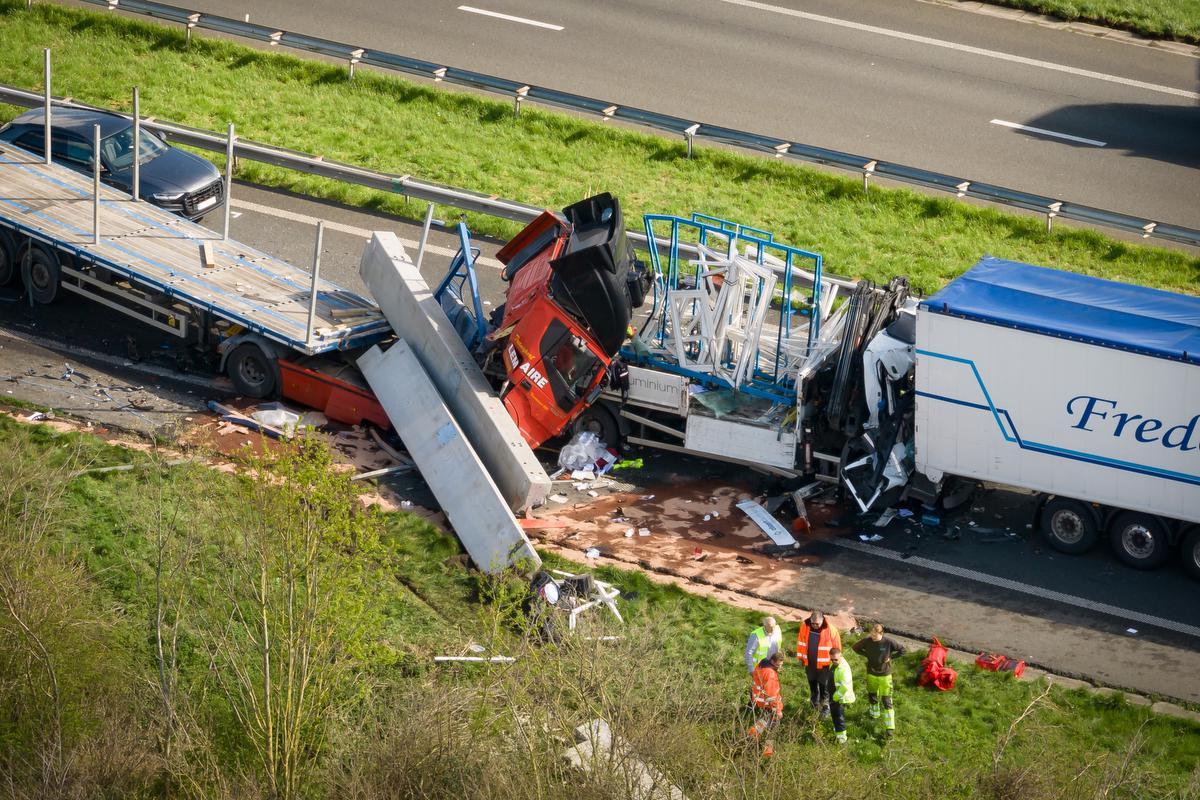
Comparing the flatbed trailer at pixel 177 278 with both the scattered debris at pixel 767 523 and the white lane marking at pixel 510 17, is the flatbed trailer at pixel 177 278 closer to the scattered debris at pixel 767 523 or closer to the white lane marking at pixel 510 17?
the scattered debris at pixel 767 523

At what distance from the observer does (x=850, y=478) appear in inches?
616

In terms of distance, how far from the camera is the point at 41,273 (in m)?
18.5

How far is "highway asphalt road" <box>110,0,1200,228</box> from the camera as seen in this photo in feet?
74.1

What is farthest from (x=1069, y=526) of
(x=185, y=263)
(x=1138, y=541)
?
(x=185, y=263)

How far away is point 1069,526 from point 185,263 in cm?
1128

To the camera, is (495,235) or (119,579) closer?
(119,579)

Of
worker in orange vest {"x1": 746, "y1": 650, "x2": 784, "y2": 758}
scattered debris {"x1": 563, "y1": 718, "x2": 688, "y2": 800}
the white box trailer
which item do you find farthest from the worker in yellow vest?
the white box trailer

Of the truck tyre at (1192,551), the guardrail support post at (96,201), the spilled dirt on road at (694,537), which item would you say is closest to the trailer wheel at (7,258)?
the guardrail support post at (96,201)

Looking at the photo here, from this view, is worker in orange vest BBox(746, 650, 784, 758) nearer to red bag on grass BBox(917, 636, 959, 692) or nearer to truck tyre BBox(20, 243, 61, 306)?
red bag on grass BBox(917, 636, 959, 692)

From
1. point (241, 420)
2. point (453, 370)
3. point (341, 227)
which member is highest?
point (341, 227)

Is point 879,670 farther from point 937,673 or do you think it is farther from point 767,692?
point 767,692

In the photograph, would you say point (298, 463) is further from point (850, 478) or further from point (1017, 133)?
point (1017, 133)

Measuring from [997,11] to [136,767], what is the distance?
22.7m

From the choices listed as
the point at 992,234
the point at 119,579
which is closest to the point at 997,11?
the point at 992,234
